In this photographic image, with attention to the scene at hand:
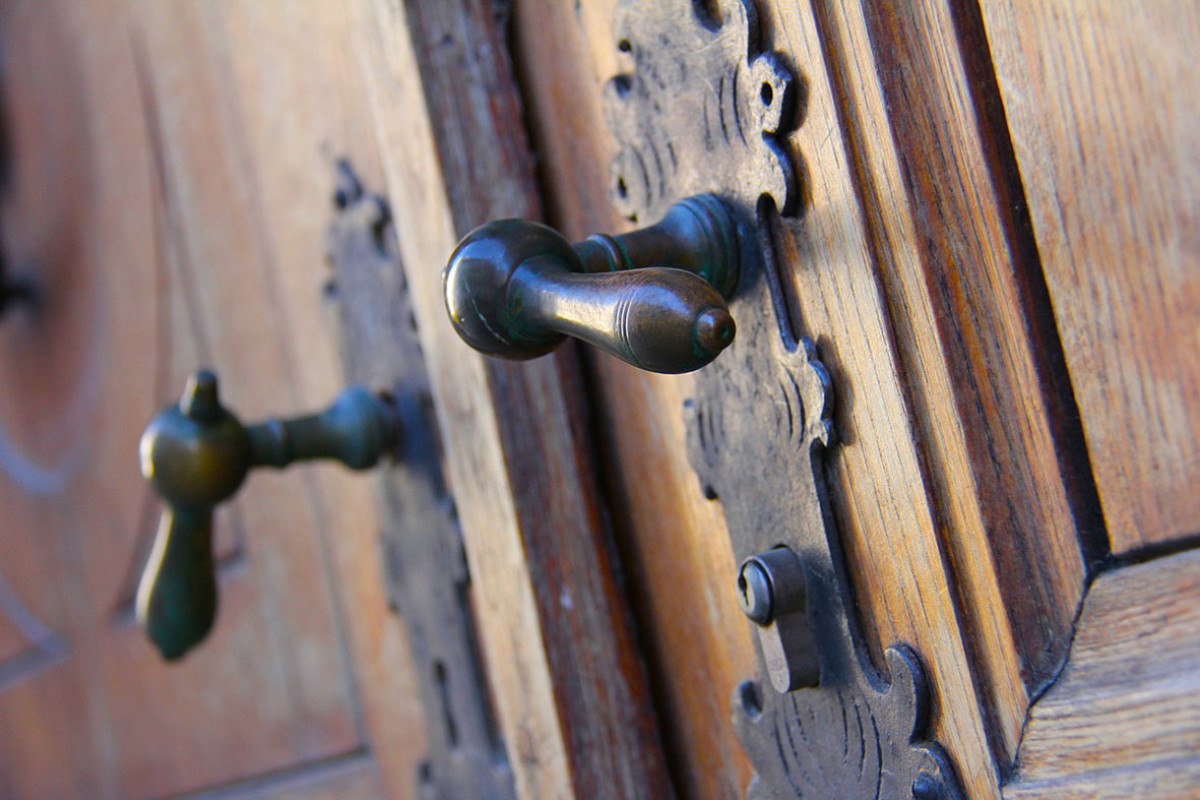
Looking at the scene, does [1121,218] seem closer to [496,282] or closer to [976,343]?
[976,343]

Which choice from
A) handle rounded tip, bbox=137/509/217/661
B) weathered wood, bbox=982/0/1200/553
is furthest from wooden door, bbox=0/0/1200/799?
handle rounded tip, bbox=137/509/217/661

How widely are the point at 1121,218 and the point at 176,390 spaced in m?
0.77

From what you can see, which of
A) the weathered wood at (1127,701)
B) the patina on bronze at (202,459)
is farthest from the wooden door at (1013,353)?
the patina on bronze at (202,459)

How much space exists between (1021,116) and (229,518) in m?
0.70

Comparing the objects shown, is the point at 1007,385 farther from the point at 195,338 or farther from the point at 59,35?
the point at 59,35

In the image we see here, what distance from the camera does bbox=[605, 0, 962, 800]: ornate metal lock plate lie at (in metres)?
0.35

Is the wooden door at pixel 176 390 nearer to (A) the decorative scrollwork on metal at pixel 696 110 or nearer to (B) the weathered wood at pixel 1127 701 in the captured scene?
(A) the decorative scrollwork on metal at pixel 696 110

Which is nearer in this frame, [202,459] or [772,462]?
[772,462]

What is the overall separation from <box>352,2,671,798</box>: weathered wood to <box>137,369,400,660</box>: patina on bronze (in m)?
0.09

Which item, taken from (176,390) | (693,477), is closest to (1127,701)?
(693,477)

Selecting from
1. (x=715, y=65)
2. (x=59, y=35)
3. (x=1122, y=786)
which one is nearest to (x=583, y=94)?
(x=715, y=65)

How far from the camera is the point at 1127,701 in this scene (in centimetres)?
28

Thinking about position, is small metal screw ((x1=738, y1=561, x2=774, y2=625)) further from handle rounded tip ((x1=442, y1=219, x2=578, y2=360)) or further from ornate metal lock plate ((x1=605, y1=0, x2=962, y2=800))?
handle rounded tip ((x1=442, y1=219, x2=578, y2=360))

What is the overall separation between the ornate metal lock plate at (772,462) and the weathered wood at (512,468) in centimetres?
9
